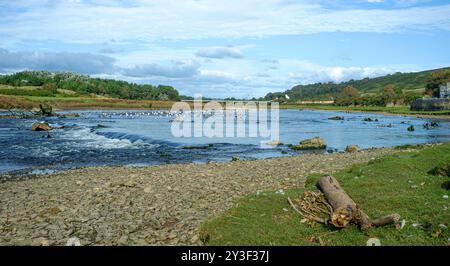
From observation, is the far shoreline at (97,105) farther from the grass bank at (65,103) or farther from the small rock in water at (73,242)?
the small rock in water at (73,242)

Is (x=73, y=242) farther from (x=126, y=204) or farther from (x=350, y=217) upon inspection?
(x=350, y=217)

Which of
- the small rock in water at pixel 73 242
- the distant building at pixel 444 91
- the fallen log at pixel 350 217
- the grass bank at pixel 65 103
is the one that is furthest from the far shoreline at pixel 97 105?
the small rock in water at pixel 73 242

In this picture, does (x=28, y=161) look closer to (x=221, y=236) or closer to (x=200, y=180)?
(x=200, y=180)

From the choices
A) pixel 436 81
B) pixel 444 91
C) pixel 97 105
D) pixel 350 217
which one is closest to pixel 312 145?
pixel 350 217

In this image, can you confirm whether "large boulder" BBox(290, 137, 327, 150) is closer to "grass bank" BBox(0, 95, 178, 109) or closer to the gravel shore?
the gravel shore

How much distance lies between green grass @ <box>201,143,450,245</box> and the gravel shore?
0.96 meters

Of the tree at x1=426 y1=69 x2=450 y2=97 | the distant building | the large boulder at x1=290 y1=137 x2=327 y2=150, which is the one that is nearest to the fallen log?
the large boulder at x1=290 y1=137 x2=327 y2=150

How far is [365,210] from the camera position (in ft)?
40.3

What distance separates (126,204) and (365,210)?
294 inches

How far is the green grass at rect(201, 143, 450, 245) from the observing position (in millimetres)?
10195

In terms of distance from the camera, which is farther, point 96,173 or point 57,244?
point 96,173
